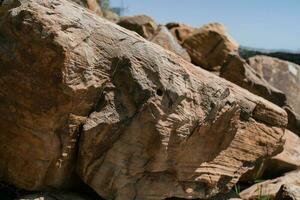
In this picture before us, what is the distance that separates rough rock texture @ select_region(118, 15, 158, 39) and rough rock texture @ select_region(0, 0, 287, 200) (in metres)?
6.95

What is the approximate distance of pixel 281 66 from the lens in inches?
513

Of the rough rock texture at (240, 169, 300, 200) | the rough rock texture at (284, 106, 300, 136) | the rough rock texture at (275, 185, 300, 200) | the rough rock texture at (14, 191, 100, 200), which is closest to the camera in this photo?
the rough rock texture at (14, 191, 100, 200)

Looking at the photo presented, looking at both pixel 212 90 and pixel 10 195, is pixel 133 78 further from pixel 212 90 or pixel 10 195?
pixel 10 195

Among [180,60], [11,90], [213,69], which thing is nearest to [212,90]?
[180,60]

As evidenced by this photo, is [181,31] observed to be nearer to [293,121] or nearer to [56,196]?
[293,121]

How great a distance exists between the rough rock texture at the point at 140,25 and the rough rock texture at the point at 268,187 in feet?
18.5

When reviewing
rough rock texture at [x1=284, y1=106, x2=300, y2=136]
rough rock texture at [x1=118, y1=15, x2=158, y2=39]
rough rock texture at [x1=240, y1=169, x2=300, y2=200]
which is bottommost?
rough rock texture at [x1=284, y1=106, x2=300, y2=136]

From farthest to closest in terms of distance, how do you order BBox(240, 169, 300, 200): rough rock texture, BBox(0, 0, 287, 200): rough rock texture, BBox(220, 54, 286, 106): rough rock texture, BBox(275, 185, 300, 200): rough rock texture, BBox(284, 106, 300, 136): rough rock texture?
BBox(284, 106, 300, 136): rough rock texture
BBox(220, 54, 286, 106): rough rock texture
BBox(240, 169, 300, 200): rough rock texture
BBox(275, 185, 300, 200): rough rock texture
BBox(0, 0, 287, 200): rough rock texture

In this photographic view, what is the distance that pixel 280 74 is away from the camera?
12797mm

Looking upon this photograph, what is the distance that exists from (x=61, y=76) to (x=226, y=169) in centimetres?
269

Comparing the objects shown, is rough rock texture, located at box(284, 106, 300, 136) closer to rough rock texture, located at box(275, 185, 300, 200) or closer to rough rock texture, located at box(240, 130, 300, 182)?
rough rock texture, located at box(240, 130, 300, 182)

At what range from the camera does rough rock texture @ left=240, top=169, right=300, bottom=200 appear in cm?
741

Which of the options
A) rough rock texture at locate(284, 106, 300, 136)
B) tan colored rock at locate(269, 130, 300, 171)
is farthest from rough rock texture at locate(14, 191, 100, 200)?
rough rock texture at locate(284, 106, 300, 136)

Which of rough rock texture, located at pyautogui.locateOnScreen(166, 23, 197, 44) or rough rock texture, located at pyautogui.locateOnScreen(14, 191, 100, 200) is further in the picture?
rough rock texture, located at pyautogui.locateOnScreen(166, 23, 197, 44)
